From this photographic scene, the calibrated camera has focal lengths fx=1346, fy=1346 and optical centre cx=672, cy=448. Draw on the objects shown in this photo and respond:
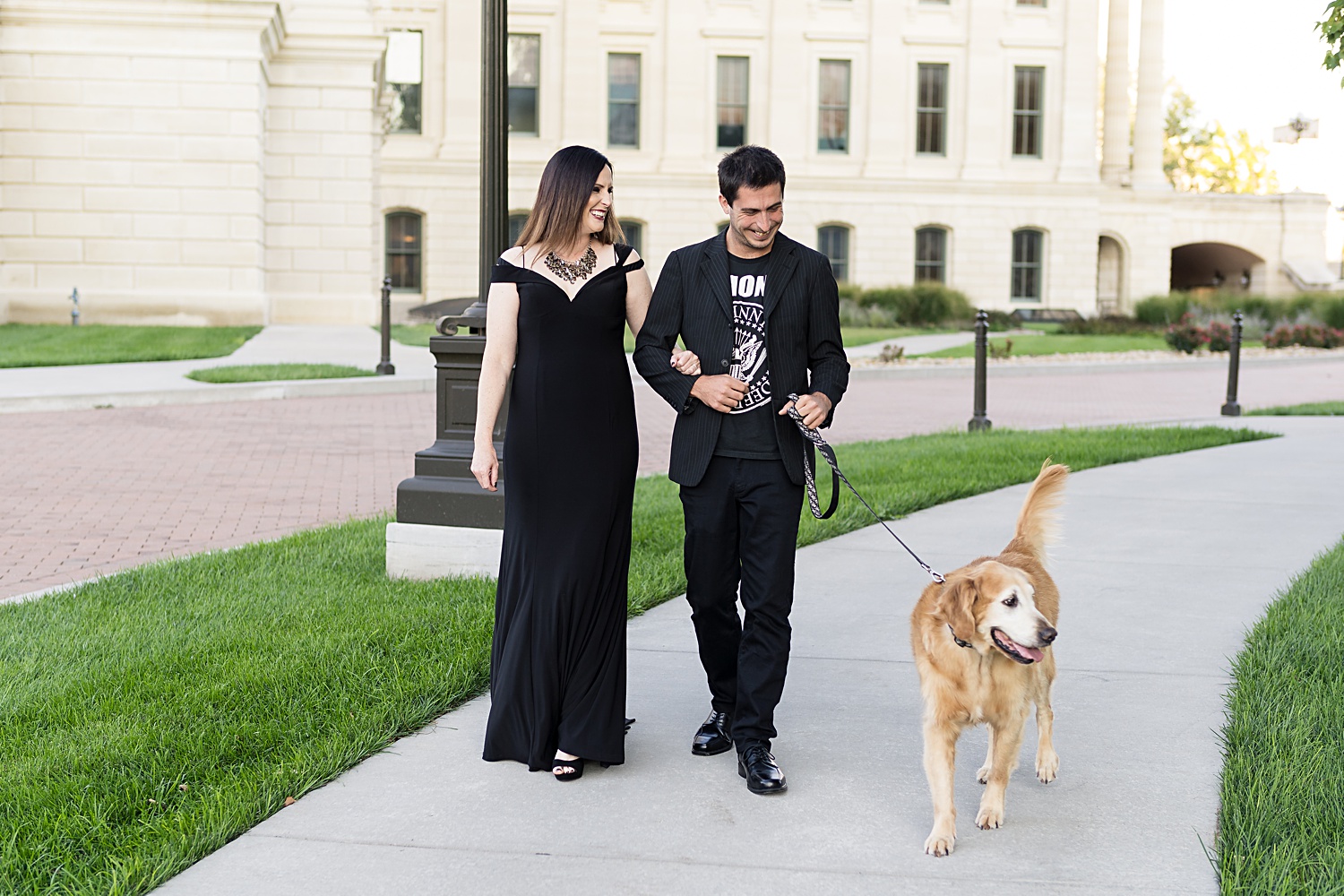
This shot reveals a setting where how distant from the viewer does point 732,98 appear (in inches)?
1767

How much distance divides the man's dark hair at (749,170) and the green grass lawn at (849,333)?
18.8 metres

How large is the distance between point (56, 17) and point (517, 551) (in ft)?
83.0

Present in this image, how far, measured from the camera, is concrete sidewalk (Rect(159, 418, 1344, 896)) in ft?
11.5

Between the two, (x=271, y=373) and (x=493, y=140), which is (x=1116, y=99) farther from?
(x=493, y=140)

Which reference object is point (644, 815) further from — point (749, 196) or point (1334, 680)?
point (1334, 680)

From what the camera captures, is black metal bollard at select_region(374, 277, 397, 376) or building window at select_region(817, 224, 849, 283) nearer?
black metal bollard at select_region(374, 277, 397, 376)

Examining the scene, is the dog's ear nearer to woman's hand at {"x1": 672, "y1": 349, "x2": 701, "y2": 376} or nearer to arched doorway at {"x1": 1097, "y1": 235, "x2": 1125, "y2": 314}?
woman's hand at {"x1": 672, "y1": 349, "x2": 701, "y2": 376}

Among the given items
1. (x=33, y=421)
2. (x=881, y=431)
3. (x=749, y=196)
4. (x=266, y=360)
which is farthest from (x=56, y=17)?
(x=749, y=196)

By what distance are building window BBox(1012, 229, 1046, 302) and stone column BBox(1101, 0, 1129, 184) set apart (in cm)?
510

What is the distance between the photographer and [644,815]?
391 centimetres

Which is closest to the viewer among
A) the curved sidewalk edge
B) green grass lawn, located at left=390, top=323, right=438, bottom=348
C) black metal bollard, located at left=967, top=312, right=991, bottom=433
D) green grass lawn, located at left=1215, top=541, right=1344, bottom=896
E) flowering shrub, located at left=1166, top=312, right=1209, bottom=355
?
green grass lawn, located at left=1215, top=541, right=1344, bottom=896

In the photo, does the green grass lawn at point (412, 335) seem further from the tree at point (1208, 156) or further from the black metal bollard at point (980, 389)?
the tree at point (1208, 156)

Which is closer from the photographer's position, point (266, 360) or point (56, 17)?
point (266, 360)

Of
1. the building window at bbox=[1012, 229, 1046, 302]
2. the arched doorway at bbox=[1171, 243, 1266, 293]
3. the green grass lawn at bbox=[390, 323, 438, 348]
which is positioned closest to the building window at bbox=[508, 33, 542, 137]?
the green grass lawn at bbox=[390, 323, 438, 348]
